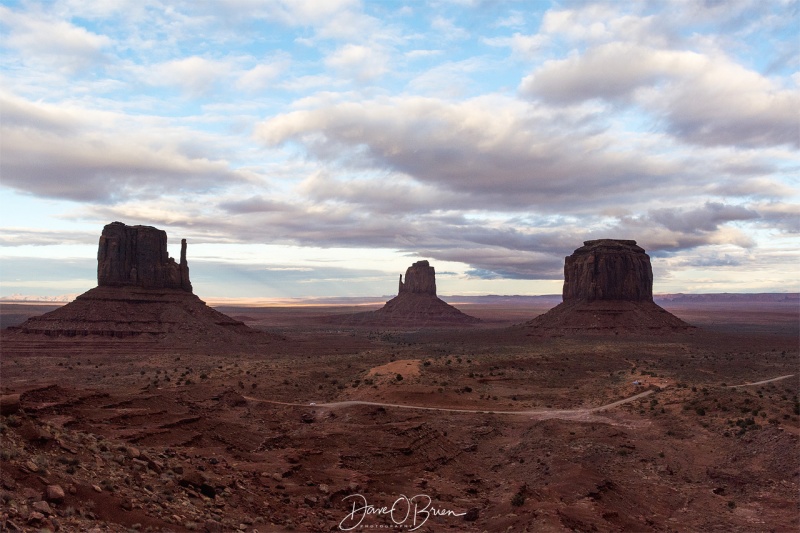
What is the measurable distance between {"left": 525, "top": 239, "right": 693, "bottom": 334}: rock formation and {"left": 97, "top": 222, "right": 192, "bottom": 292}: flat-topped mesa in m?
87.3

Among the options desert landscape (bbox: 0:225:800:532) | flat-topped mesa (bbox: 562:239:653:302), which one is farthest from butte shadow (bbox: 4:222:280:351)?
flat-topped mesa (bbox: 562:239:653:302)

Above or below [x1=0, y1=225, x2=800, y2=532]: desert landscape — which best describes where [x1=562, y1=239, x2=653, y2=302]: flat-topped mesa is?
above

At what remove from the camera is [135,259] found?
109m

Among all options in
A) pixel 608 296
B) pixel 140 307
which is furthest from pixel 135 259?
pixel 608 296

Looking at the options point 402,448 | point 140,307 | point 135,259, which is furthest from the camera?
point 135,259

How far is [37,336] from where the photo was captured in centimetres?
9319

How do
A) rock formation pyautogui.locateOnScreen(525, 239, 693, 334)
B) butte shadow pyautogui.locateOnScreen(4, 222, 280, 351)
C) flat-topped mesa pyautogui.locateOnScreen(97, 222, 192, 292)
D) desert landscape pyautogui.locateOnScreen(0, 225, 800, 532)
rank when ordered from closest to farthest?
desert landscape pyautogui.locateOnScreen(0, 225, 800, 532)
butte shadow pyautogui.locateOnScreen(4, 222, 280, 351)
flat-topped mesa pyautogui.locateOnScreen(97, 222, 192, 292)
rock formation pyautogui.locateOnScreen(525, 239, 693, 334)

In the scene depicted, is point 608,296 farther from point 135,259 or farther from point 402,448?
point 402,448

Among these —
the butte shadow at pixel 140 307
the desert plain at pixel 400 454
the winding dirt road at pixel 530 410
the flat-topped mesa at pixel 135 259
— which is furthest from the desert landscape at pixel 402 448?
the flat-topped mesa at pixel 135 259

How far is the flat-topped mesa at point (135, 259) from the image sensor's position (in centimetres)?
10656

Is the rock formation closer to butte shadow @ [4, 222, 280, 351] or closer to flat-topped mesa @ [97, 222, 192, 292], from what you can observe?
butte shadow @ [4, 222, 280, 351]

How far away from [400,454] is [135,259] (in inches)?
3865

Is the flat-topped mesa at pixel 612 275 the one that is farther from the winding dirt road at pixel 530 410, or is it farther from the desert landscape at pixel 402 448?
the winding dirt road at pixel 530 410

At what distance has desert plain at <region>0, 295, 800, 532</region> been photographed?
16797mm
